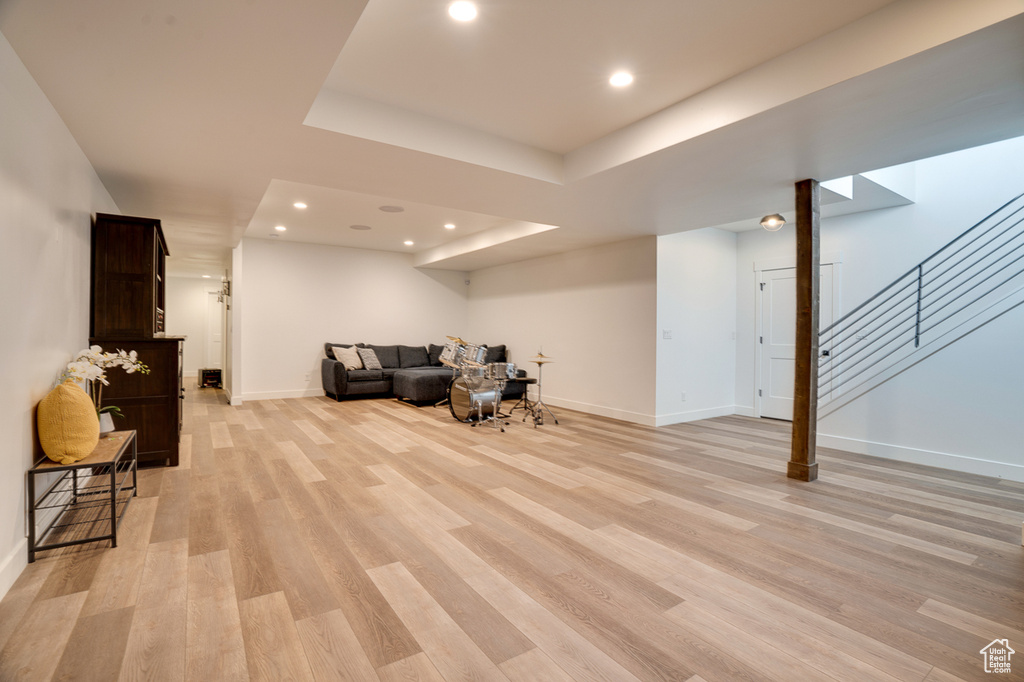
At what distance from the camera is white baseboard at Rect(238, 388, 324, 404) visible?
763 cm

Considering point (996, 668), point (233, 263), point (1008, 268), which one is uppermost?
point (233, 263)

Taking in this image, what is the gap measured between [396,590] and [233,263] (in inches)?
262

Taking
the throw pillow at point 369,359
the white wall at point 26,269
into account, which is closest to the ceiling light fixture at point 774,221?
the white wall at point 26,269

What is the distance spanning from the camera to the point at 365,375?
7852 millimetres

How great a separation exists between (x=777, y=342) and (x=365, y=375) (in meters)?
6.21

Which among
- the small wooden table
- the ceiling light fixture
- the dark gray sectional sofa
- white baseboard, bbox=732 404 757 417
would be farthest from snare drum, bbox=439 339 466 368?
white baseboard, bbox=732 404 757 417

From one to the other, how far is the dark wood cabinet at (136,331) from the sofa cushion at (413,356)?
478 centimetres

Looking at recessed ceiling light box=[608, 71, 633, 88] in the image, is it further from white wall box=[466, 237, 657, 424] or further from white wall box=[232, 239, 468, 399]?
white wall box=[232, 239, 468, 399]

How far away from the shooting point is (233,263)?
716cm

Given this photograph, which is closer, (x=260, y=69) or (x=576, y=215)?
(x=260, y=69)

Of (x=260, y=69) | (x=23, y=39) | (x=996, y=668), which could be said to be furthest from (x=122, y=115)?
(x=996, y=668)

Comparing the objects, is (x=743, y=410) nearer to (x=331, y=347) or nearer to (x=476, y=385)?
(x=476, y=385)

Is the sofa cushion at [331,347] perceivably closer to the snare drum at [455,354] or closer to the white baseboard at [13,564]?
the snare drum at [455,354]

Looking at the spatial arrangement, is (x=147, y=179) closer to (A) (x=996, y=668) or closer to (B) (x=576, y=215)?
(B) (x=576, y=215)
